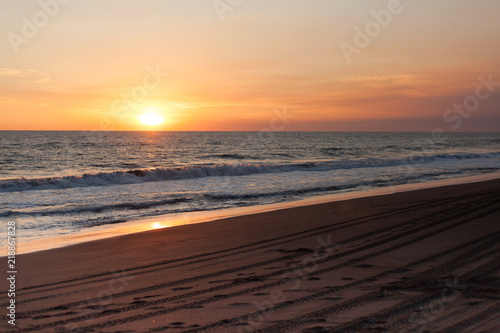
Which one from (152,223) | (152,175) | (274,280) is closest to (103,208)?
(152,223)

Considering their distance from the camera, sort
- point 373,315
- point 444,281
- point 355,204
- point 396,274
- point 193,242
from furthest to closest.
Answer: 1. point 355,204
2. point 193,242
3. point 396,274
4. point 444,281
5. point 373,315

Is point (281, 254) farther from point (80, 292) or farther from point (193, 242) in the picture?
point (80, 292)

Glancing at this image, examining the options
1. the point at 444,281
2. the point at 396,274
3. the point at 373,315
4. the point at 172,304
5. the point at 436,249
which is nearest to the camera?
the point at 373,315

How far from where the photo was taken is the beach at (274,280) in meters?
4.31

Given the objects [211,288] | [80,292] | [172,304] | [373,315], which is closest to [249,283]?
[211,288]

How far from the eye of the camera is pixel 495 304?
452 cm

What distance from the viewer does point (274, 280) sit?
5742mm

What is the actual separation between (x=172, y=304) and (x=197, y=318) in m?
0.58
